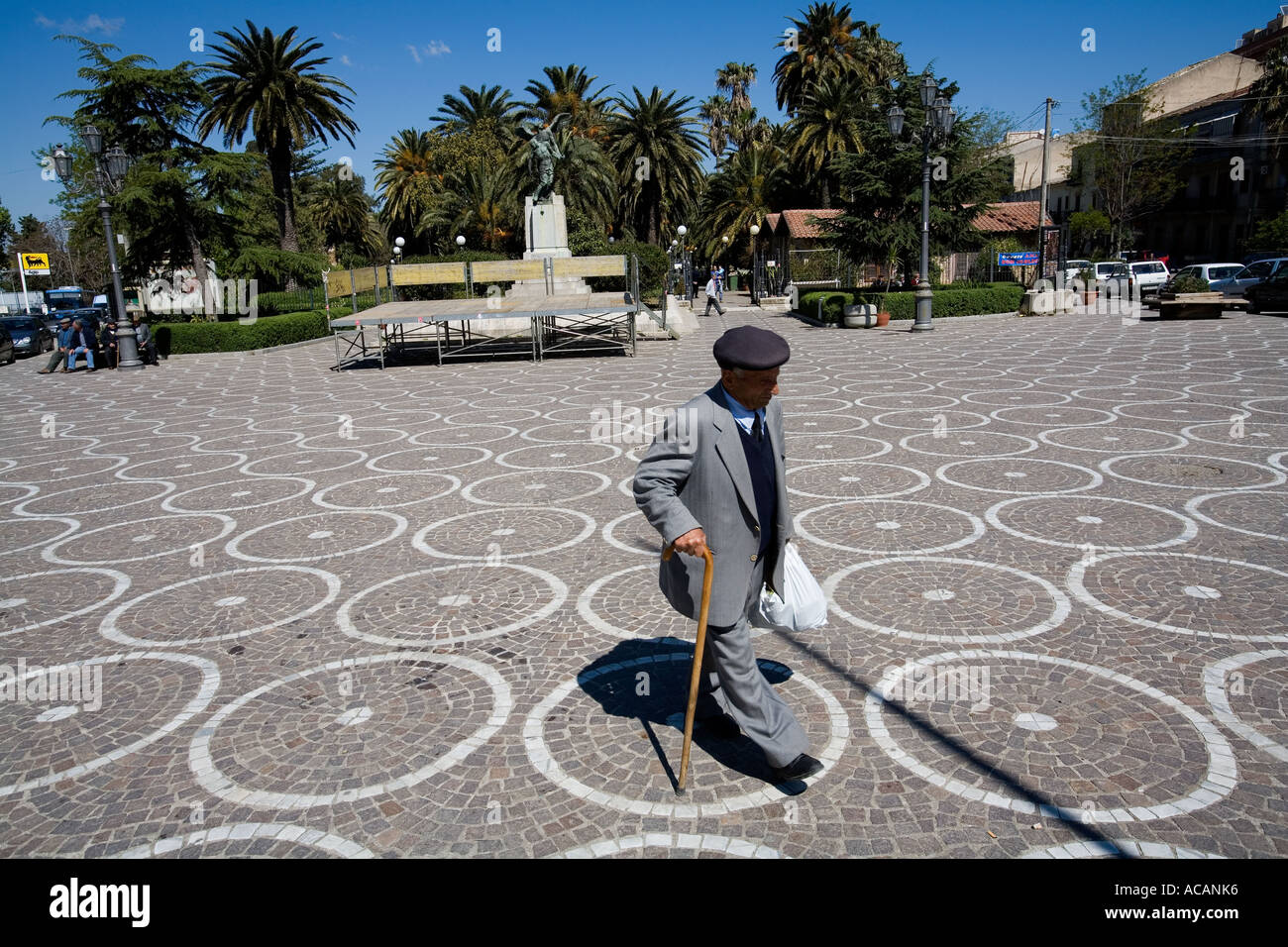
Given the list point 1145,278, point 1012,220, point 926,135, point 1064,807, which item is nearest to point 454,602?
point 1064,807

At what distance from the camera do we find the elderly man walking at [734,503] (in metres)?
3.03

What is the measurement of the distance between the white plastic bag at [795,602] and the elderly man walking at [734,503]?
0.08 m

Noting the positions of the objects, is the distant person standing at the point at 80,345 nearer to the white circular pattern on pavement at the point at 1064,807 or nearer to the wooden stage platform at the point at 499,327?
the wooden stage platform at the point at 499,327

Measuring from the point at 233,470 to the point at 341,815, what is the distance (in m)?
6.84

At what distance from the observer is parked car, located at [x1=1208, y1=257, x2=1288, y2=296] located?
25.8 metres

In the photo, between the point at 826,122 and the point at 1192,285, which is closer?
the point at 1192,285

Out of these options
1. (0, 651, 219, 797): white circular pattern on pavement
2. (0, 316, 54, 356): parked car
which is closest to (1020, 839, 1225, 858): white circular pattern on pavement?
(0, 651, 219, 797): white circular pattern on pavement

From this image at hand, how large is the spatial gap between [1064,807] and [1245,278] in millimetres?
31367

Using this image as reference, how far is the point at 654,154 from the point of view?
137ft

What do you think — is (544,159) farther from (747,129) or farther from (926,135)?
(747,129)

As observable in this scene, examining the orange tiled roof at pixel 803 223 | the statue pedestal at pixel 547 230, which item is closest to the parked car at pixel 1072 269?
the orange tiled roof at pixel 803 223

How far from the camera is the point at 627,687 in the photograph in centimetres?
408

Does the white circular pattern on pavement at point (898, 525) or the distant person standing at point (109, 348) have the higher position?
the distant person standing at point (109, 348)
